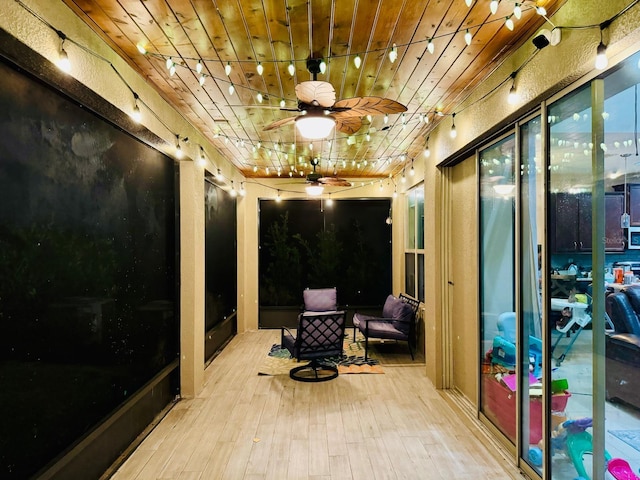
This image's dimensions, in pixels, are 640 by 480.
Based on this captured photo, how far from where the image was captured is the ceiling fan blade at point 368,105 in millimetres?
2514

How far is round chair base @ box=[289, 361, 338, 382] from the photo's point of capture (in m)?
4.67

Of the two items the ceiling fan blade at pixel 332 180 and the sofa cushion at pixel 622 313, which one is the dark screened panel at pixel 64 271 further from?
the sofa cushion at pixel 622 313

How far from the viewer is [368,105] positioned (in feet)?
8.57

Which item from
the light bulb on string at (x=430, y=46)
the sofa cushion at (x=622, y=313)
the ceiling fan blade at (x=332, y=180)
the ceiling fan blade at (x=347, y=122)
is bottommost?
the sofa cushion at (x=622, y=313)

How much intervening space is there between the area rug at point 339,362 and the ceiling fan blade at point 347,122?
314 centimetres

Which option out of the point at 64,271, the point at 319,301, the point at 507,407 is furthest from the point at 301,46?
the point at 319,301

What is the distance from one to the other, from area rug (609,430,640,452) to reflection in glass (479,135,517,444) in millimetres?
1000

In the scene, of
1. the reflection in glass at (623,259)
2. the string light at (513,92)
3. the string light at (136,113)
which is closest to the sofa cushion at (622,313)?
the reflection in glass at (623,259)

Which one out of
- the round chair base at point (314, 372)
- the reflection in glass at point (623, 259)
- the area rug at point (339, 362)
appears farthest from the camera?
the area rug at point (339, 362)

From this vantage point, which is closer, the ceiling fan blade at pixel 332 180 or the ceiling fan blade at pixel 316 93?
the ceiling fan blade at pixel 316 93

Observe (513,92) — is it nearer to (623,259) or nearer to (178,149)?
(623,259)

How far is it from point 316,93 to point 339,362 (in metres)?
3.94

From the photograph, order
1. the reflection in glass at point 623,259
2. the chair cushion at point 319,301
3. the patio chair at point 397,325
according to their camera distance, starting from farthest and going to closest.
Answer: the chair cushion at point 319,301 → the patio chair at point 397,325 → the reflection in glass at point 623,259

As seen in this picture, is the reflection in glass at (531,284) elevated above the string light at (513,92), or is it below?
below
